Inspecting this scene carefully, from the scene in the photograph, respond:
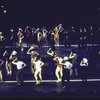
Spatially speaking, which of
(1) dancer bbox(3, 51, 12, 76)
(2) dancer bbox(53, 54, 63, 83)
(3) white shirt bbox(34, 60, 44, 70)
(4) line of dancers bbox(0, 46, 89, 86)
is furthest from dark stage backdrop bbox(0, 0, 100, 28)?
(3) white shirt bbox(34, 60, 44, 70)

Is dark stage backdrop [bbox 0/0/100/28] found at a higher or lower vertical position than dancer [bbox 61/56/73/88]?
higher

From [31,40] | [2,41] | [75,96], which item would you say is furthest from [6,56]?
[75,96]

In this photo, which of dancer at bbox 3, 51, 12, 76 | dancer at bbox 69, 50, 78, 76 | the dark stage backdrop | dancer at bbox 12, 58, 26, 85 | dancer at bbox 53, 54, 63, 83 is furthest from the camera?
the dark stage backdrop

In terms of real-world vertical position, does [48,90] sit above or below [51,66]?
below

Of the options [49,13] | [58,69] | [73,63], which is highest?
[49,13]

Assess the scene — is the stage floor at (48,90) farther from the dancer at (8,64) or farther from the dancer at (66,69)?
the dancer at (8,64)

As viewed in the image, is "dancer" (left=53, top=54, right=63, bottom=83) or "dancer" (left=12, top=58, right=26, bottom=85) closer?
"dancer" (left=12, top=58, right=26, bottom=85)

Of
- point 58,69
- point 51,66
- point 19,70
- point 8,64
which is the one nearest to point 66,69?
point 58,69

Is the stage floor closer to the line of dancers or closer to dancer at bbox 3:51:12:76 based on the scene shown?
the line of dancers

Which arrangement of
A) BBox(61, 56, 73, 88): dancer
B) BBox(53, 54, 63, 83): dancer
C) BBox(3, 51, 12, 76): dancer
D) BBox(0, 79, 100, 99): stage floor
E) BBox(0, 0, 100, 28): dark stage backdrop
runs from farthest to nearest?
1. BBox(0, 0, 100, 28): dark stage backdrop
2. BBox(3, 51, 12, 76): dancer
3. BBox(53, 54, 63, 83): dancer
4. BBox(61, 56, 73, 88): dancer
5. BBox(0, 79, 100, 99): stage floor

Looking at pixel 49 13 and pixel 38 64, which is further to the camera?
pixel 49 13

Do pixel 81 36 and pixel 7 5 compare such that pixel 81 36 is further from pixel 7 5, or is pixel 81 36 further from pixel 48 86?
pixel 48 86

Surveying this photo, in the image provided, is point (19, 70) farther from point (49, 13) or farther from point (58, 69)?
point (49, 13)

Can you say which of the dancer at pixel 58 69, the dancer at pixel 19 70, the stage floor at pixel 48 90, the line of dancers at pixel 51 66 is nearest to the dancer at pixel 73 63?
the line of dancers at pixel 51 66
